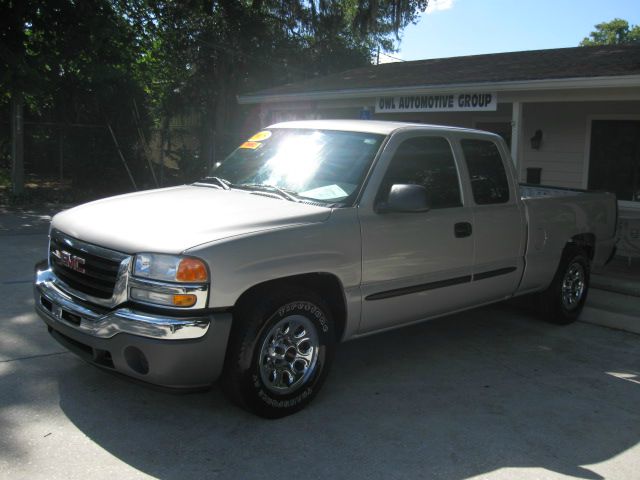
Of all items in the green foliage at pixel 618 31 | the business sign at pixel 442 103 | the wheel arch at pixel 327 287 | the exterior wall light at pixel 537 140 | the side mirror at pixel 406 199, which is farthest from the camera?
the green foliage at pixel 618 31

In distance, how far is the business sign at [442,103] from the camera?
10.3m

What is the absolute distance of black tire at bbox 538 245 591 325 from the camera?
20.4ft

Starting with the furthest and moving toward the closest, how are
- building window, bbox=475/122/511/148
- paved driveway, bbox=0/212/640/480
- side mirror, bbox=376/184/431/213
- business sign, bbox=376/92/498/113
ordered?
building window, bbox=475/122/511/148 < business sign, bbox=376/92/498/113 < side mirror, bbox=376/184/431/213 < paved driveway, bbox=0/212/640/480

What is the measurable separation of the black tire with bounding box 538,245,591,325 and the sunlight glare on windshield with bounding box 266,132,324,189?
2.97 metres

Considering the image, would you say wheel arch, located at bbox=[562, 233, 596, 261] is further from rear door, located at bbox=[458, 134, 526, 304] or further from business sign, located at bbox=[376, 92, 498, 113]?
business sign, located at bbox=[376, 92, 498, 113]

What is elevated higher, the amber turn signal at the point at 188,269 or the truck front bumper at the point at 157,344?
the amber turn signal at the point at 188,269

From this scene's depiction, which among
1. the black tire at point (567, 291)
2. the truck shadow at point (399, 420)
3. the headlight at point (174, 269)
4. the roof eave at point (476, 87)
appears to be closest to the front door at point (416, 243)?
the truck shadow at point (399, 420)

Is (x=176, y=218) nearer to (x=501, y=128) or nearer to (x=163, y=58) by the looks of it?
(x=501, y=128)

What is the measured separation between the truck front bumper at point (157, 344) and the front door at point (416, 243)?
1217 mm

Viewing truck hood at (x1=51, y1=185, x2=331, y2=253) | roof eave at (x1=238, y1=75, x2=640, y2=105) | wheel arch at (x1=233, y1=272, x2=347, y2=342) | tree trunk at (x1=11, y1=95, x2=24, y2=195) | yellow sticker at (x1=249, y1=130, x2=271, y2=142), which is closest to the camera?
truck hood at (x1=51, y1=185, x2=331, y2=253)

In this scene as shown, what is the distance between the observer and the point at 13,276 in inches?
285

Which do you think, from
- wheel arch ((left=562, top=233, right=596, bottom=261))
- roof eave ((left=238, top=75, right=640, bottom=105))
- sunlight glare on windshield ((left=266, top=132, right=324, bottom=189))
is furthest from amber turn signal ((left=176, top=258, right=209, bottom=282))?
roof eave ((left=238, top=75, right=640, bottom=105))

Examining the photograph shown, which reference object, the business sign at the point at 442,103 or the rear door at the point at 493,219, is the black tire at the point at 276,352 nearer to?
the rear door at the point at 493,219

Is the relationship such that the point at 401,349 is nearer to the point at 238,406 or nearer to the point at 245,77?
the point at 238,406
